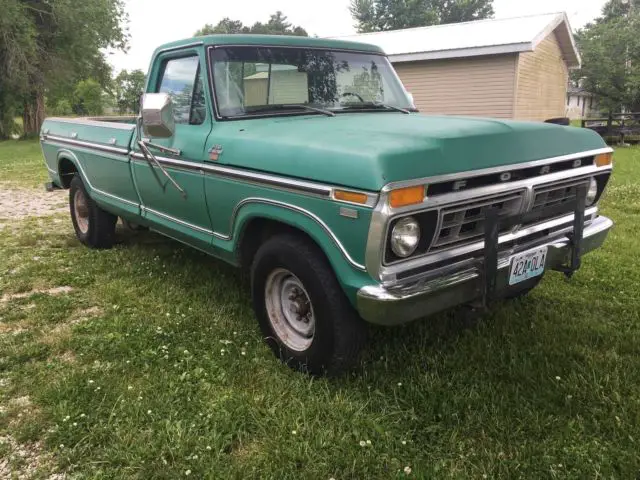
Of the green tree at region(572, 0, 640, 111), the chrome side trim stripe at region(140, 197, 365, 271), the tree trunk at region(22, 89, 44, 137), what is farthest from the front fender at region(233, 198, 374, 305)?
the tree trunk at region(22, 89, 44, 137)

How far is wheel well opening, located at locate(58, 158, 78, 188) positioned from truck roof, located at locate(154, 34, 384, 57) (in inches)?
94.7

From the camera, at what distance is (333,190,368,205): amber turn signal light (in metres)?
2.40

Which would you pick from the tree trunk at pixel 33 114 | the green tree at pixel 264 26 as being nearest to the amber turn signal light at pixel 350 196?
the tree trunk at pixel 33 114

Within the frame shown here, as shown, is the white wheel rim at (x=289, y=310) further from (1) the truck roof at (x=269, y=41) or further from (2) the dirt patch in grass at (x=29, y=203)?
(2) the dirt patch in grass at (x=29, y=203)

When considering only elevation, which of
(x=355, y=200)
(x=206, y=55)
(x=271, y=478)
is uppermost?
(x=206, y=55)

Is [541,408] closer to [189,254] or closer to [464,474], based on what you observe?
[464,474]

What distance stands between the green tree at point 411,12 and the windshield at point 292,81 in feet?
170

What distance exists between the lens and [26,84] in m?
24.3

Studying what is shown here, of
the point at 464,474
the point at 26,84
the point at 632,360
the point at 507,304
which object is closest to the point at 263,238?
the point at 464,474

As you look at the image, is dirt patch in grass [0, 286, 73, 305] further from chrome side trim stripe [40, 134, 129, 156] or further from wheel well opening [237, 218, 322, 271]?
wheel well opening [237, 218, 322, 271]

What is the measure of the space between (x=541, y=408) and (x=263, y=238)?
1.81m

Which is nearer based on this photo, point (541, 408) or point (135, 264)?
point (541, 408)

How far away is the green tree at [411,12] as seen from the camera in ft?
171

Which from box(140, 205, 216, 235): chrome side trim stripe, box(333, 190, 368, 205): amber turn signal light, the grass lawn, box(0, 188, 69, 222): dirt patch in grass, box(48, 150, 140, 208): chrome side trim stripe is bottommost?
→ the grass lawn
